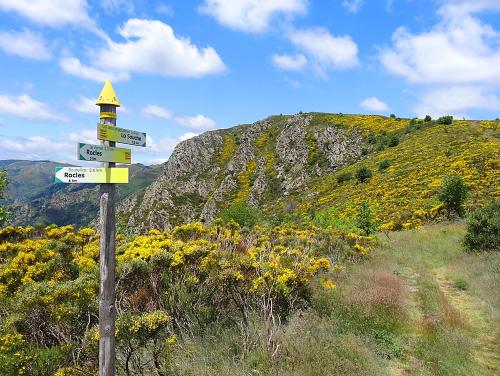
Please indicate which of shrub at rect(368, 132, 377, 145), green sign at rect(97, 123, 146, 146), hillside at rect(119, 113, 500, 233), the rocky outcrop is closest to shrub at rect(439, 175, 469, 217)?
hillside at rect(119, 113, 500, 233)

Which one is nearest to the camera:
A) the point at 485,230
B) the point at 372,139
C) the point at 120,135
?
the point at 120,135

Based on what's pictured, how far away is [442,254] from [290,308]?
11360mm

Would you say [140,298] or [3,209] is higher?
[3,209]

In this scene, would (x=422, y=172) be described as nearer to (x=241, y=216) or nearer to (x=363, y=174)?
(x=363, y=174)

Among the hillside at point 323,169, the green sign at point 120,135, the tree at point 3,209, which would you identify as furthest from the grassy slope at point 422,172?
the green sign at point 120,135

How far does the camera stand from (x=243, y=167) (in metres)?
87.4

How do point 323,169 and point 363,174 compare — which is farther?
point 323,169

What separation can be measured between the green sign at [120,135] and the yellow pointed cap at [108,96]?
1.18 ft

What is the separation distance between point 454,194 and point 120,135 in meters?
25.5

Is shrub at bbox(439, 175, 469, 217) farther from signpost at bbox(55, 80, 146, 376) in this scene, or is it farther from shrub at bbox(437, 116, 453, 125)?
shrub at bbox(437, 116, 453, 125)

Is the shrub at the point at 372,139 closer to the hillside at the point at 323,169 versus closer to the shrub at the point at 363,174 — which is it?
the hillside at the point at 323,169

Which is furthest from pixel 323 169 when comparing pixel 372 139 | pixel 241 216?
pixel 241 216

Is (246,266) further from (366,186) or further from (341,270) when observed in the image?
(366,186)

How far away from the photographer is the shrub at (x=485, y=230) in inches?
613
